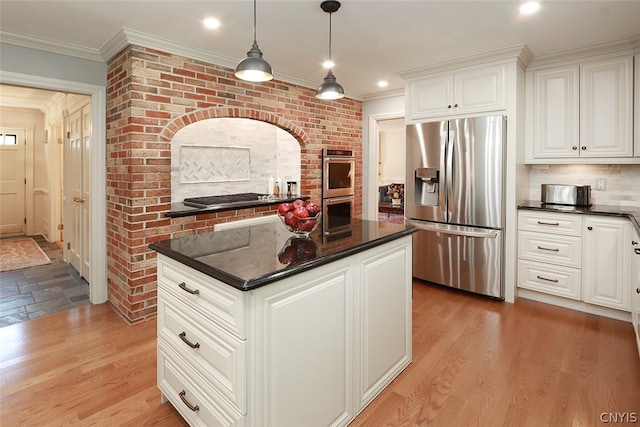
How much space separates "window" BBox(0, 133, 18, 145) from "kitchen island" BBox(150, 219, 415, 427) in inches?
252

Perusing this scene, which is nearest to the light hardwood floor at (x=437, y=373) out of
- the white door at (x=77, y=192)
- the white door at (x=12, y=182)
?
the white door at (x=77, y=192)

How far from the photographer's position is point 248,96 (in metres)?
3.75

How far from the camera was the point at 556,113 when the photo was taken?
11.3 ft

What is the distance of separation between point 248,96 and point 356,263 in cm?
265

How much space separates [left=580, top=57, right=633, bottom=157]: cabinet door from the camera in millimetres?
3098

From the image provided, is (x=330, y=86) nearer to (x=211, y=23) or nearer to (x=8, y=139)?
(x=211, y=23)

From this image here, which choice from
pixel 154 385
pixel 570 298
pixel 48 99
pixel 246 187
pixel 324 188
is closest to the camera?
pixel 154 385

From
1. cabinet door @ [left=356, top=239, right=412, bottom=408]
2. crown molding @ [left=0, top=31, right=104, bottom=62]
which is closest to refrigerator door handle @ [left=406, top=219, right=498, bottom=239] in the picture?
cabinet door @ [left=356, top=239, right=412, bottom=408]

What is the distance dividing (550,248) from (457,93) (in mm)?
1744

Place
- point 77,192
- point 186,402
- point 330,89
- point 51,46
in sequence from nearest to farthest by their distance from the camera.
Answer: point 186,402, point 330,89, point 51,46, point 77,192

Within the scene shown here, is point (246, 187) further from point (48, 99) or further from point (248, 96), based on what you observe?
point (48, 99)

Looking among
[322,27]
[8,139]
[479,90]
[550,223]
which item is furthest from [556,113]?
[8,139]

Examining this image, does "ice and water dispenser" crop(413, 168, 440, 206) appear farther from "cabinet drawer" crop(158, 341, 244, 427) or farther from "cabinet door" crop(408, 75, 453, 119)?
"cabinet drawer" crop(158, 341, 244, 427)

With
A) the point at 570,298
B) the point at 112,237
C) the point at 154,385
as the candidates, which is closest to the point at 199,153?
the point at 112,237
